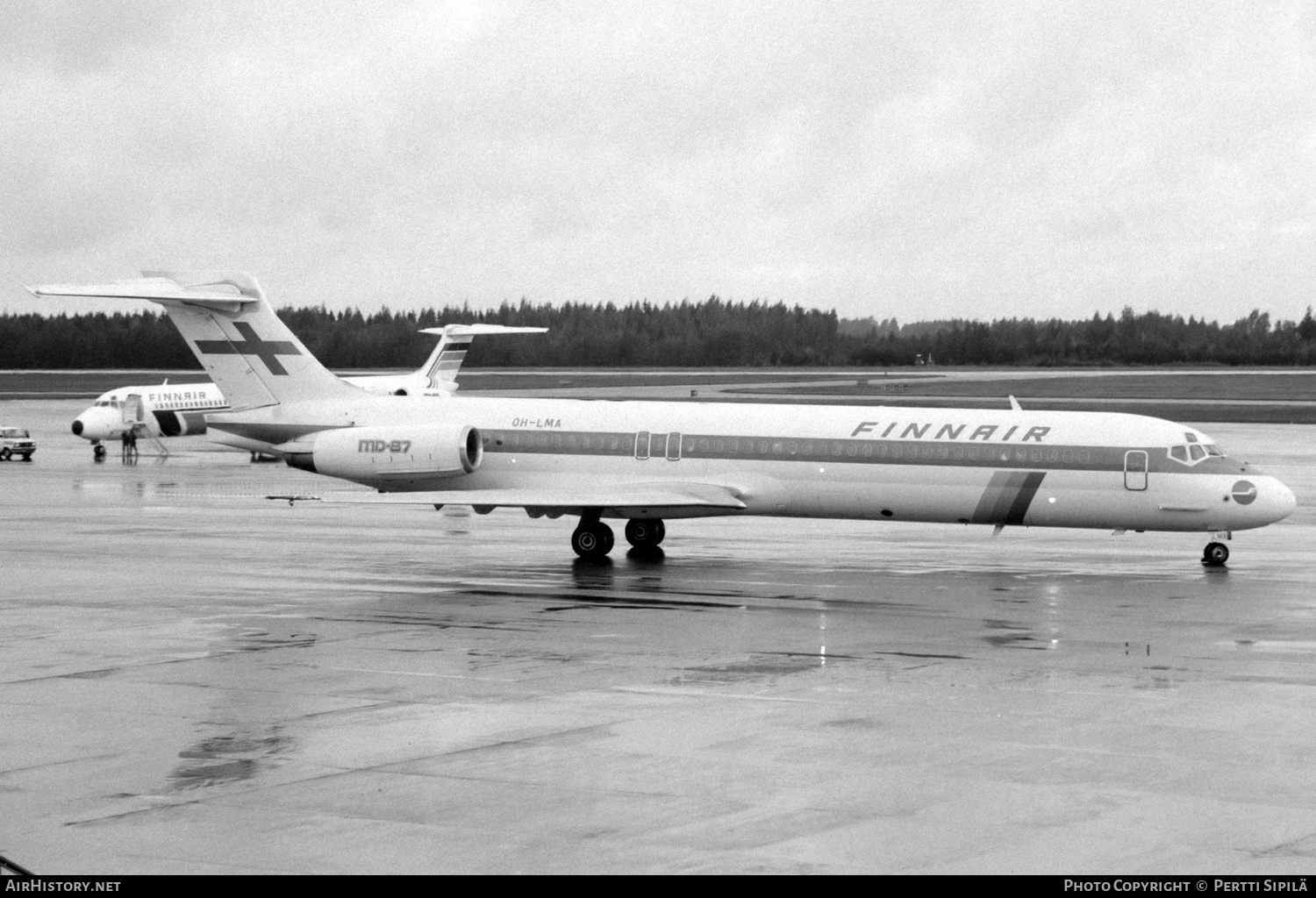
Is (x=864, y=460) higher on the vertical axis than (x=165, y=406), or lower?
lower

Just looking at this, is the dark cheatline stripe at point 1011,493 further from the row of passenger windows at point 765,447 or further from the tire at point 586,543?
the tire at point 586,543

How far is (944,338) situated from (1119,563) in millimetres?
116823

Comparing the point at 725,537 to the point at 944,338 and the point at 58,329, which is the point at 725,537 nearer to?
the point at 944,338

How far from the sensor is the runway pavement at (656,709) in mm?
11469

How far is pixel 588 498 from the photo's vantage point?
29.1 m

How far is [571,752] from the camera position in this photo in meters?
14.3

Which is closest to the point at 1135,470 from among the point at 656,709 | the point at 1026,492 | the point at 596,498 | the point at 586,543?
the point at 1026,492

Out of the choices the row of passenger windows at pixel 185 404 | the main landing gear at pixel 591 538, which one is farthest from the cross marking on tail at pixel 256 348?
the row of passenger windows at pixel 185 404

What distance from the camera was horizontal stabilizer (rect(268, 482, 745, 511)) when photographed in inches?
1123

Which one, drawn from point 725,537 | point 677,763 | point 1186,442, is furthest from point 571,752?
point 725,537

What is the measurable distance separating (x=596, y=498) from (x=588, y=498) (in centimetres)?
14

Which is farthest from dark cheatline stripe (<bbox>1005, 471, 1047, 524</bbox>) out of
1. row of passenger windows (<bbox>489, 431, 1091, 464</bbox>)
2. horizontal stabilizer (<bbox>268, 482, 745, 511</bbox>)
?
horizontal stabilizer (<bbox>268, 482, 745, 511</bbox>)

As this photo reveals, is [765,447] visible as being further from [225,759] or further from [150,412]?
[150,412]
